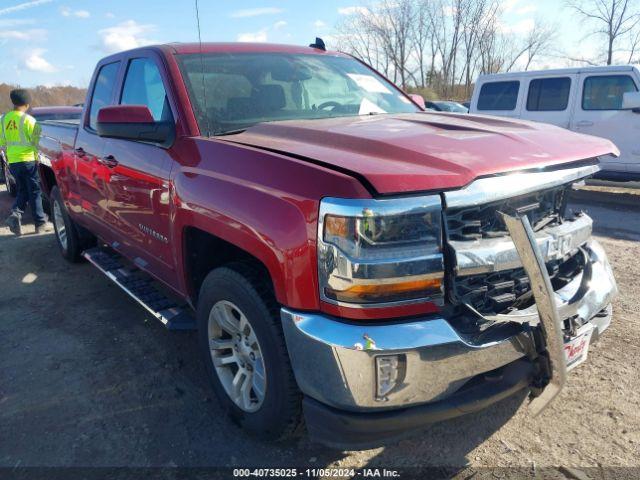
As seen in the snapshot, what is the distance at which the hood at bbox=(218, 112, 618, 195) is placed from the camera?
1944 millimetres

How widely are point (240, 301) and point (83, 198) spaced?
9.25 feet

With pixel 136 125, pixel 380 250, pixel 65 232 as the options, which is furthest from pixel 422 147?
pixel 65 232

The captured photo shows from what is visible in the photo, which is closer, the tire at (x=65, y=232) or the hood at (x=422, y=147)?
the hood at (x=422, y=147)

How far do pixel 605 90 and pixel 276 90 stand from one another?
7.24 meters

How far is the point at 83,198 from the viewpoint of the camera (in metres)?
4.52

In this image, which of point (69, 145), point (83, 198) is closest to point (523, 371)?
point (83, 198)

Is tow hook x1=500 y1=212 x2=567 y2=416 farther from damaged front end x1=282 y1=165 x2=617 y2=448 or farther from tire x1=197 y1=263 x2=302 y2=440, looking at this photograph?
tire x1=197 y1=263 x2=302 y2=440

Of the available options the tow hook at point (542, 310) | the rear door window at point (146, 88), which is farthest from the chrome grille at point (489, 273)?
the rear door window at point (146, 88)

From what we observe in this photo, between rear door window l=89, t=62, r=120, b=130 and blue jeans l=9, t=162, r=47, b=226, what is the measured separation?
3.51 metres

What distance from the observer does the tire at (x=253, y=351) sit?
2.21 m

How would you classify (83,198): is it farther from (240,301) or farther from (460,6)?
(460,6)

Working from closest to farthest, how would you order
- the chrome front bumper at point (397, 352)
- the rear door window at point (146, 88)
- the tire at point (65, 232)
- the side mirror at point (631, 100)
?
the chrome front bumper at point (397, 352)
the rear door window at point (146, 88)
the tire at point (65, 232)
the side mirror at point (631, 100)

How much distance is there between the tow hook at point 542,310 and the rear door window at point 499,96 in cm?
838

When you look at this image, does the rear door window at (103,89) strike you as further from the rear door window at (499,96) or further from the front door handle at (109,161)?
the rear door window at (499,96)
